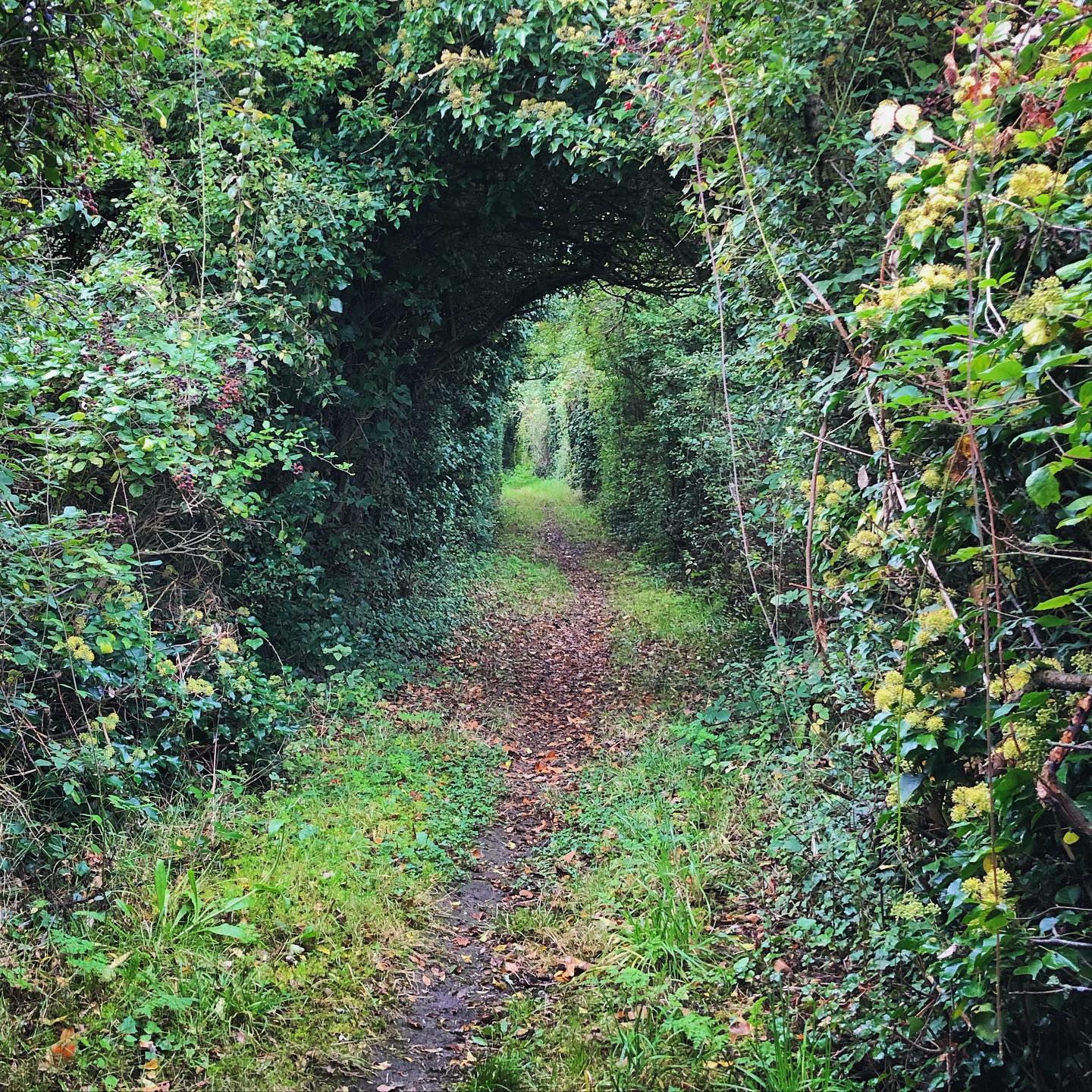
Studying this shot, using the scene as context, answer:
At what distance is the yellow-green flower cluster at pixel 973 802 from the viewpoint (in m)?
1.96

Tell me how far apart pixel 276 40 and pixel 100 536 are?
445 cm

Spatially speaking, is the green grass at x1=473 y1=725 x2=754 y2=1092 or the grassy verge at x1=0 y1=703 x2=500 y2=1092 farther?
the green grass at x1=473 y1=725 x2=754 y2=1092

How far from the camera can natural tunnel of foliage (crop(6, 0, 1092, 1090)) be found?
2.09 meters

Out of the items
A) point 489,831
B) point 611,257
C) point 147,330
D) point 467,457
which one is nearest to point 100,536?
point 147,330

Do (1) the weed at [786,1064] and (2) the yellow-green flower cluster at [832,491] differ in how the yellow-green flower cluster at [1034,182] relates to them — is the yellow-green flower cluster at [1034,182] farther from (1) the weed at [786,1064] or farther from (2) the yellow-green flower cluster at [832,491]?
(1) the weed at [786,1064]

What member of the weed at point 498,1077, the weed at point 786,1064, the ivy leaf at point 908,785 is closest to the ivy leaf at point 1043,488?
the ivy leaf at point 908,785

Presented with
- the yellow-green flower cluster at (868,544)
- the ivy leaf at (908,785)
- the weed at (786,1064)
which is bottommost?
the weed at (786,1064)

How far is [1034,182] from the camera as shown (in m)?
Result: 2.00

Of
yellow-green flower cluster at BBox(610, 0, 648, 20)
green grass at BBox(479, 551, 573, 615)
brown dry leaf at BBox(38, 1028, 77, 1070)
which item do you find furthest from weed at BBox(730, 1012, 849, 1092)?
green grass at BBox(479, 551, 573, 615)

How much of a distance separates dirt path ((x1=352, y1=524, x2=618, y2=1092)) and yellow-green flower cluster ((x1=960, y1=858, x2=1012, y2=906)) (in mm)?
2443

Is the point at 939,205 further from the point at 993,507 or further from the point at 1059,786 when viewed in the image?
the point at 1059,786

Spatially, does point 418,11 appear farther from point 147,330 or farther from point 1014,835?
point 1014,835

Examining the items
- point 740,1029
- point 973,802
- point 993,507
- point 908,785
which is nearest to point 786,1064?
point 740,1029

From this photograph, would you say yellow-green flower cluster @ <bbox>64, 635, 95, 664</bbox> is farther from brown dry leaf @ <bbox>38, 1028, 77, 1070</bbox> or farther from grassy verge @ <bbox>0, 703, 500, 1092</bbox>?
brown dry leaf @ <bbox>38, 1028, 77, 1070</bbox>
